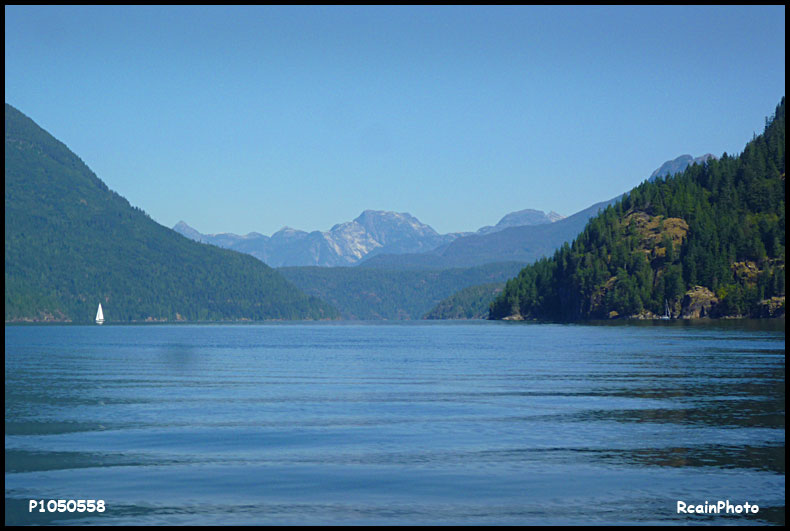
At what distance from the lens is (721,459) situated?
36094 mm

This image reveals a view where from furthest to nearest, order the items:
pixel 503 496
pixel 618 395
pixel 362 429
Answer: pixel 618 395 < pixel 362 429 < pixel 503 496

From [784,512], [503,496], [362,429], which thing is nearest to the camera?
[784,512]

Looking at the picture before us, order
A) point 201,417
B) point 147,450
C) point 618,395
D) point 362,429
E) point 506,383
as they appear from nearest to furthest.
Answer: point 147,450
point 362,429
point 201,417
point 618,395
point 506,383

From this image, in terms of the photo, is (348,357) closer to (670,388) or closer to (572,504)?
(670,388)

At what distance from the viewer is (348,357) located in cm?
11038

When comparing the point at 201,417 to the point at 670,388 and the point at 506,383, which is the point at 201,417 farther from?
the point at 670,388

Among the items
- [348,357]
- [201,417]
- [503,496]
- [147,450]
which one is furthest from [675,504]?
[348,357]

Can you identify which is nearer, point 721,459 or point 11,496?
point 11,496

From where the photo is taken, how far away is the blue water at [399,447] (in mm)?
29297

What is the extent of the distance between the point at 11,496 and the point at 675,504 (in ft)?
74.2

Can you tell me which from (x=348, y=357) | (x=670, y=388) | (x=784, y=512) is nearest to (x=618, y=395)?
(x=670, y=388)

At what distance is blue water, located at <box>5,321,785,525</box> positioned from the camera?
29.3m

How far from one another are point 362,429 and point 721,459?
17254 mm

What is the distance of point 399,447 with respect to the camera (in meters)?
39.5
